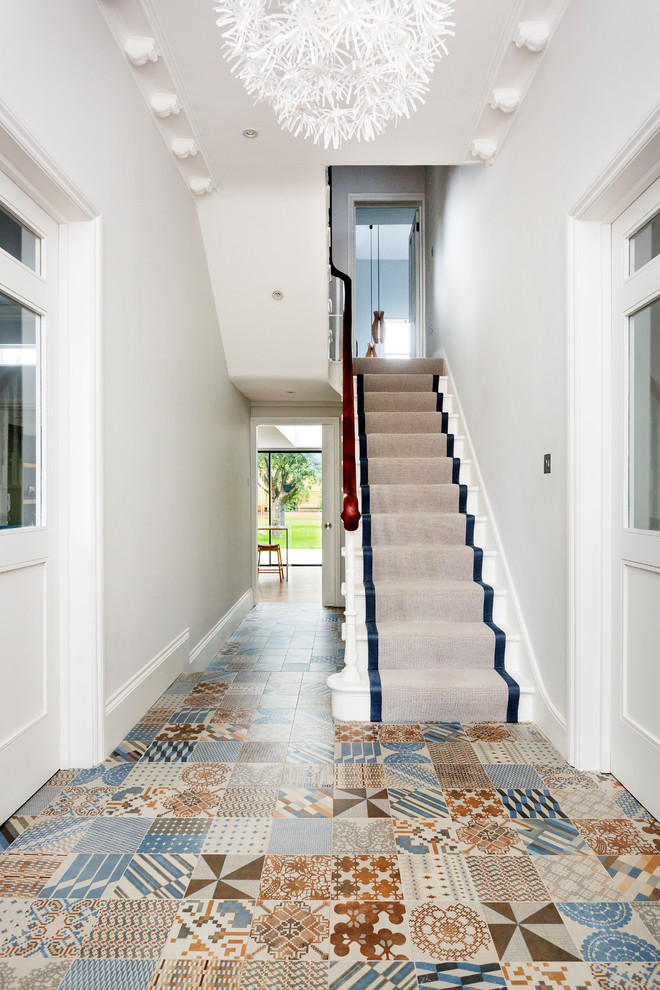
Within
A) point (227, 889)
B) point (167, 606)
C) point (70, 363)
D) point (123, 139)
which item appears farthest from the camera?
point (167, 606)

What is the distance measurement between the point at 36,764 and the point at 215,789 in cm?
58

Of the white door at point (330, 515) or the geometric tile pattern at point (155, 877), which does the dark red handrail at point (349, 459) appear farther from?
the white door at point (330, 515)

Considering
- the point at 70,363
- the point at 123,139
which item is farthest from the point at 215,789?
the point at 123,139

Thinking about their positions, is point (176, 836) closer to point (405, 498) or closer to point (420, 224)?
point (405, 498)

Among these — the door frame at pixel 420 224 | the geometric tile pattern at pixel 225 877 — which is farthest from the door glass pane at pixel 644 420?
the door frame at pixel 420 224

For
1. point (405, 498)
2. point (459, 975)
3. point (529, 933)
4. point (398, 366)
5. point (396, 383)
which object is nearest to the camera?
point (459, 975)

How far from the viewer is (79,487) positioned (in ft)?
6.85

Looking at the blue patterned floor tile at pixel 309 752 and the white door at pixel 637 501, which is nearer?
the white door at pixel 637 501

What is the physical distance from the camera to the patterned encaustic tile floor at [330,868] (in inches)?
49.5

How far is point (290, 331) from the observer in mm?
4441

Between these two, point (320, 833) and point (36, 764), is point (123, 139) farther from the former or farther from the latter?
point (320, 833)

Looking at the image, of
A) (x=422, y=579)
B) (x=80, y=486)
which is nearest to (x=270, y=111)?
(x=80, y=486)

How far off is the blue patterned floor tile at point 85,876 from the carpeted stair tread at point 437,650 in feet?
4.79

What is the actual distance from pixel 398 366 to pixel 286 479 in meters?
5.26
